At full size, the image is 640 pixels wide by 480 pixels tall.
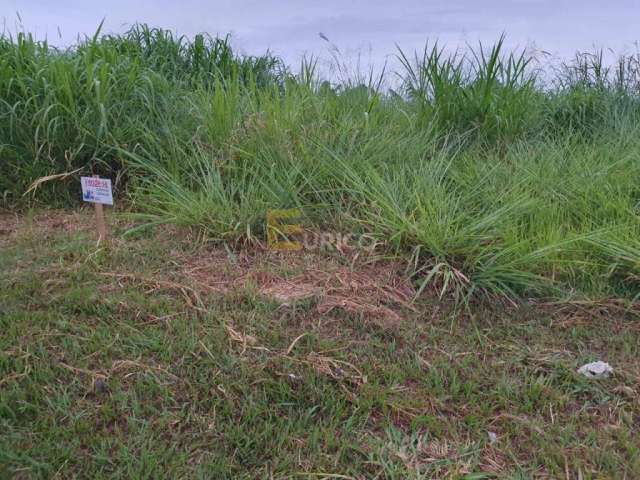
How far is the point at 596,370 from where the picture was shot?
6.40ft

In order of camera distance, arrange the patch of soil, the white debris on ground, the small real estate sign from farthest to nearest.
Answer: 1. the small real estate sign
2. the patch of soil
3. the white debris on ground

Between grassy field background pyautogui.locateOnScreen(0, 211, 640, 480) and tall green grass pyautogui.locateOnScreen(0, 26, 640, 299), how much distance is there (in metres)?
0.24

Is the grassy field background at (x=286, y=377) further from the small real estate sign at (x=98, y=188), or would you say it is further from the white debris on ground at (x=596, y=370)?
the small real estate sign at (x=98, y=188)

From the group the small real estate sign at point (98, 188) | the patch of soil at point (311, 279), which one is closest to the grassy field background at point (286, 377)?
the patch of soil at point (311, 279)

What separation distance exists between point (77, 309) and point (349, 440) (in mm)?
1079

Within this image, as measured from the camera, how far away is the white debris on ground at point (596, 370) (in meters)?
1.94

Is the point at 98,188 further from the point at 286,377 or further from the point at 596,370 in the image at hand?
the point at 596,370

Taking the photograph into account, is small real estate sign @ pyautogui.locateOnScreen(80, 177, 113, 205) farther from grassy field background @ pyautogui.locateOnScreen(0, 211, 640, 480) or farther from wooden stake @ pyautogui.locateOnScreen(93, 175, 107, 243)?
grassy field background @ pyautogui.locateOnScreen(0, 211, 640, 480)

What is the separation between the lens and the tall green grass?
8.20ft

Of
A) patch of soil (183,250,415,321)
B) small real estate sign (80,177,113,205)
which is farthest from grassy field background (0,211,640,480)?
small real estate sign (80,177,113,205)

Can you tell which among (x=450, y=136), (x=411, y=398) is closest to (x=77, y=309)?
(x=411, y=398)

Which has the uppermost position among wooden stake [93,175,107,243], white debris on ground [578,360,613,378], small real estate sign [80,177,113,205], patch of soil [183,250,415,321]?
small real estate sign [80,177,113,205]

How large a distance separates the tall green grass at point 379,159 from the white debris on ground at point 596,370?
0.46 m

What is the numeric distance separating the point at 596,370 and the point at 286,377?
38.5 inches
